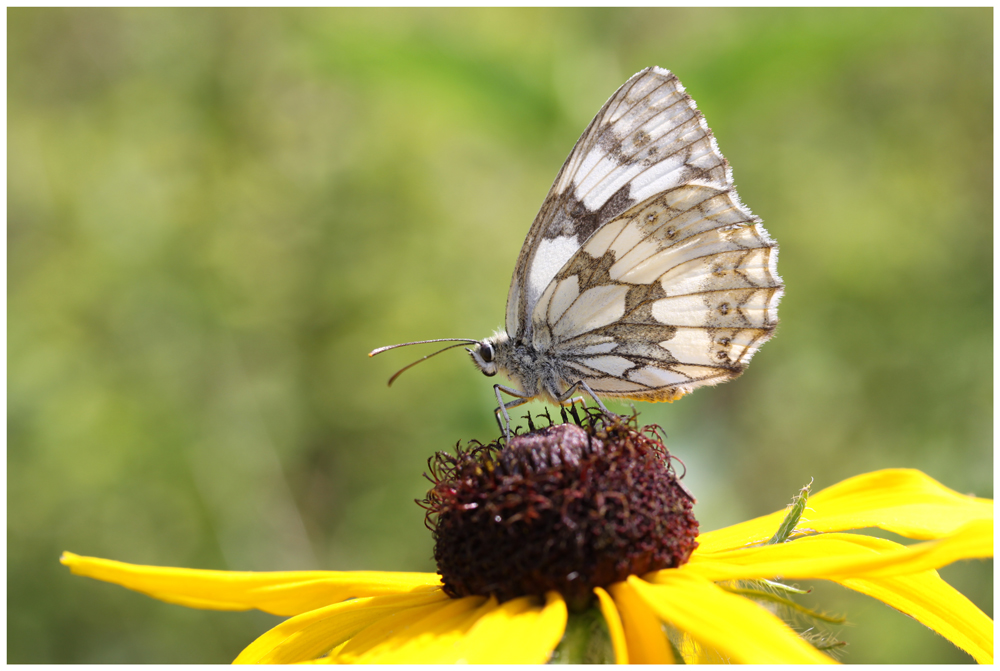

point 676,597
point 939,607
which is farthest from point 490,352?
point 939,607

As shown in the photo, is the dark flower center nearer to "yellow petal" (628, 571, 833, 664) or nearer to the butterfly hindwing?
"yellow petal" (628, 571, 833, 664)

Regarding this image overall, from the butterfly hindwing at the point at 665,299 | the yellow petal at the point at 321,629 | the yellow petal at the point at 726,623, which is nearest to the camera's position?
the yellow petal at the point at 726,623

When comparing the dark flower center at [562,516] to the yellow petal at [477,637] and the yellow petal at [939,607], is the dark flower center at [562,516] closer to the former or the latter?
the yellow petal at [477,637]

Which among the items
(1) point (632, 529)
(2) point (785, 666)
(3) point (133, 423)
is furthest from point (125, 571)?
(3) point (133, 423)

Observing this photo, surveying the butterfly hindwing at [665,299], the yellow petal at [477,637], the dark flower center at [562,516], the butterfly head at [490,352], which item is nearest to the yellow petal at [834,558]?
the dark flower center at [562,516]

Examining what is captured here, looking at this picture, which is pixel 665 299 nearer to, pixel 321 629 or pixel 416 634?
pixel 416 634
